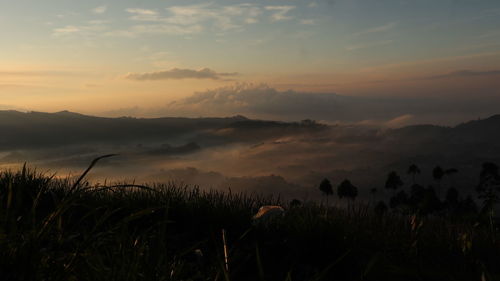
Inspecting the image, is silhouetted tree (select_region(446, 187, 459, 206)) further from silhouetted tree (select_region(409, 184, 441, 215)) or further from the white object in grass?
the white object in grass

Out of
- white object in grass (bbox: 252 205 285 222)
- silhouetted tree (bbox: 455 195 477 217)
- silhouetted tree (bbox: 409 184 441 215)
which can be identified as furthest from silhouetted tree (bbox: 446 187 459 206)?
white object in grass (bbox: 252 205 285 222)

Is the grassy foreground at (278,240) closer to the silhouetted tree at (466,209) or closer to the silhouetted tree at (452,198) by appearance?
the silhouetted tree at (466,209)

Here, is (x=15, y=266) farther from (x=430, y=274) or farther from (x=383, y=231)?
(x=383, y=231)

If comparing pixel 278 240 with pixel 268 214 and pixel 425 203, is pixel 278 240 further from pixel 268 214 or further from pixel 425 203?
pixel 425 203

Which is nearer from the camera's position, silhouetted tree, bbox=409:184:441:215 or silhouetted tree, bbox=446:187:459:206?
silhouetted tree, bbox=409:184:441:215

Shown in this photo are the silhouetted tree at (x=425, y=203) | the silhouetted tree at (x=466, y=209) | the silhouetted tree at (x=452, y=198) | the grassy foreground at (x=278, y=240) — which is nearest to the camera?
the grassy foreground at (x=278, y=240)

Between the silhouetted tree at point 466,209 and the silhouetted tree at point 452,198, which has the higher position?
the silhouetted tree at point 466,209

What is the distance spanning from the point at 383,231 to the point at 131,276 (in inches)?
254

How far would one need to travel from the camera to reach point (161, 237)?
367 cm

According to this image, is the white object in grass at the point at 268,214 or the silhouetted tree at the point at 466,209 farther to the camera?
the silhouetted tree at the point at 466,209

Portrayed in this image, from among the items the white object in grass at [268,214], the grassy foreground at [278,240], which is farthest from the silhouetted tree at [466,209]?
the white object in grass at [268,214]

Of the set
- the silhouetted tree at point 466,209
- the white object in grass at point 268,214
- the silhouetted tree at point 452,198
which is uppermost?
the white object in grass at point 268,214

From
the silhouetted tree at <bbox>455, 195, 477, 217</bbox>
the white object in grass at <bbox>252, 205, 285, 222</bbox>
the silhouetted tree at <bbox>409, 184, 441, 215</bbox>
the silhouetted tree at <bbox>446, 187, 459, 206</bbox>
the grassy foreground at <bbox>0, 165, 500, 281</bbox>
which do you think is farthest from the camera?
the silhouetted tree at <bbox>446, 187, 459, 206</bbox>

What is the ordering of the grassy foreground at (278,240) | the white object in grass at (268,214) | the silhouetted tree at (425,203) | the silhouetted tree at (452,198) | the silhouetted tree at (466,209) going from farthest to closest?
the silhouetted tree at (452,198) < the silhouetted tree at (466,209) < the white object in grass at (268,214) < the silhouetted tree at (425,203) < the grassy foreground at (278,240)
